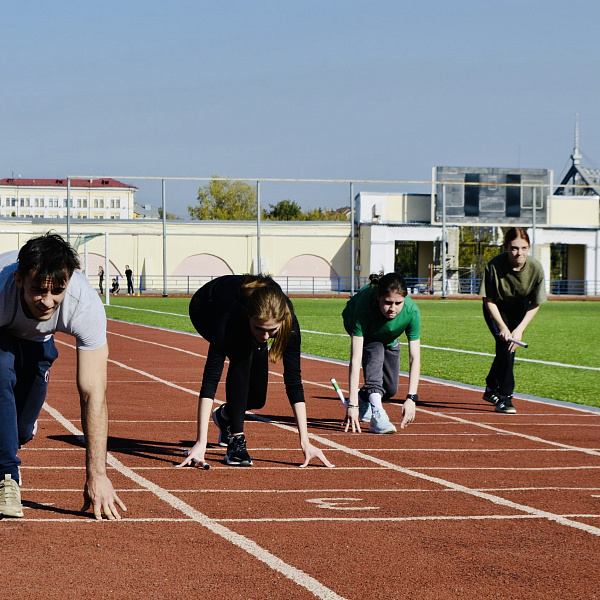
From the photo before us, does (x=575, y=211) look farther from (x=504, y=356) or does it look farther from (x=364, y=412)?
(x=364, y=412)

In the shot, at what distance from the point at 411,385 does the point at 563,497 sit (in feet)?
7.86

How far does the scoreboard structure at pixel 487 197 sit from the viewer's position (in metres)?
64.4

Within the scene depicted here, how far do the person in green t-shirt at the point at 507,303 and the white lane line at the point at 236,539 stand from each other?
15.6 feet

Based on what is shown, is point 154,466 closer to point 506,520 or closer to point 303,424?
point 303,424

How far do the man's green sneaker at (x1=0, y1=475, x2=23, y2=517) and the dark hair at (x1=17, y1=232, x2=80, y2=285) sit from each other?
1.16 metres

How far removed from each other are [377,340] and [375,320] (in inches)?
14.4

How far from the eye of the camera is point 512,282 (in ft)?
33.9

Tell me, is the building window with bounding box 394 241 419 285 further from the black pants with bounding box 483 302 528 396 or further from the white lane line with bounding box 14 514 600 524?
the white lane line with bounding box 14 514 600 524

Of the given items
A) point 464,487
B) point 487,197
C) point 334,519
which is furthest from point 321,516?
point 487,197

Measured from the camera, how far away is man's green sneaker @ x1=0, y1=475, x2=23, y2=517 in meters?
5.01

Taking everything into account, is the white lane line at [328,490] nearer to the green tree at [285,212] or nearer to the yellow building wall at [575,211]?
the yellow building wall at [575,211]

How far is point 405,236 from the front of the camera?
64250mm

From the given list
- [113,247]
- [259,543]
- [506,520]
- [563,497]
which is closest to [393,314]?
[563,497]

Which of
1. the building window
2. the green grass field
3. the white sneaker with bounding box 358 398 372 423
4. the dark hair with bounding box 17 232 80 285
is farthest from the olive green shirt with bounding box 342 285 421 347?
the building window
